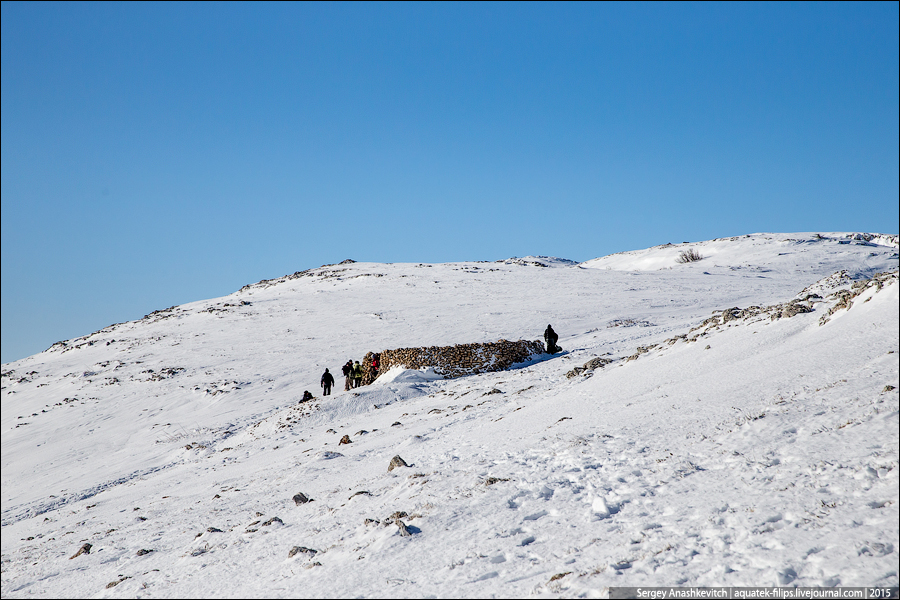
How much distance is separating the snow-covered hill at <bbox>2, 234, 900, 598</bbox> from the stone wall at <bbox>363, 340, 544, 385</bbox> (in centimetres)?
104

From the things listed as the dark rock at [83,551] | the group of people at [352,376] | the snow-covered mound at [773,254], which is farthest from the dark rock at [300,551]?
the snow-covered mound at [773,254]

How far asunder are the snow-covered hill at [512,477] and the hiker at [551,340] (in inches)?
55.1

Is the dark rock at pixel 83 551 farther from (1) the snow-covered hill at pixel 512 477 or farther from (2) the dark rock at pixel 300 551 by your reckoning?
(2) the dark rock at pixel 300 551

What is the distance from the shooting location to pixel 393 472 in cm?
998

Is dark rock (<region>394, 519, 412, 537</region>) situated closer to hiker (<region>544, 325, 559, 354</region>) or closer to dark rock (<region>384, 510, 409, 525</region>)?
dark rock (<region>384, 510, 409, 525</region>)

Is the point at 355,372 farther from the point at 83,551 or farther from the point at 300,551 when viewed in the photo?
the point at 300,551

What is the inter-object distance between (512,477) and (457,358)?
49.5 ft

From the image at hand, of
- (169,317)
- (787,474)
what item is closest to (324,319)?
(169,317)

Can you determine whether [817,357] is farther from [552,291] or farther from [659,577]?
[552,291]

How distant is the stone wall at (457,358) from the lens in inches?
910

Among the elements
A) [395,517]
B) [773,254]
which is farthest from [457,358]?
[773,254]

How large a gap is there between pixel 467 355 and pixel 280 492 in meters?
13.4

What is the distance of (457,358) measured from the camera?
76.9 ft

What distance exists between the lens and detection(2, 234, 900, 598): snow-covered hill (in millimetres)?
5805
